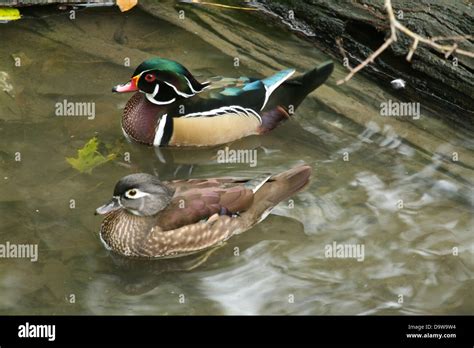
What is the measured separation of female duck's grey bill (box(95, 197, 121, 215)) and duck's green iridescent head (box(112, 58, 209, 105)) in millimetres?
1567

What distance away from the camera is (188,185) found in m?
6.44

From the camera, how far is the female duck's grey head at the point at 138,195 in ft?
20.5

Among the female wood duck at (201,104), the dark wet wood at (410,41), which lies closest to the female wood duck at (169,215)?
the female wood duck at (201,104)

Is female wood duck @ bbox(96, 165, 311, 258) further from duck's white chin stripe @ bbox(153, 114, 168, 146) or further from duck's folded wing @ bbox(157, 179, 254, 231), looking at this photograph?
duck's white chin stripe @ bbox(153, 114, 168, 146)

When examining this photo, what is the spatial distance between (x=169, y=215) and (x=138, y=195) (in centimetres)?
25

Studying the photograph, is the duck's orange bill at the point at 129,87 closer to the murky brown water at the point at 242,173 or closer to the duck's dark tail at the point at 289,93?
the murky brown water at the point at 242,173

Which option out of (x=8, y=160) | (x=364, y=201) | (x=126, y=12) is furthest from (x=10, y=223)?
(x=126, y=12)

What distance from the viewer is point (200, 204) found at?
20.7 feet

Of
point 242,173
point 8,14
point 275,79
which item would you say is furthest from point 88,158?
point 8,14

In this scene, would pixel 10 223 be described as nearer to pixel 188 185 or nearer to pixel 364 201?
pixel 188 185

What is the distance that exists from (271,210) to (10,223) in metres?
1.83

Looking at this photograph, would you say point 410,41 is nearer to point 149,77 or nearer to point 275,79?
point 275,79

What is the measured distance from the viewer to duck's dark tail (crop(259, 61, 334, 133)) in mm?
7652

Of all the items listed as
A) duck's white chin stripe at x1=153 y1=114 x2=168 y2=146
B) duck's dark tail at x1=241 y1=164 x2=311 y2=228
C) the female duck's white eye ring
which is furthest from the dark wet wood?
the female duck's white eye ring
